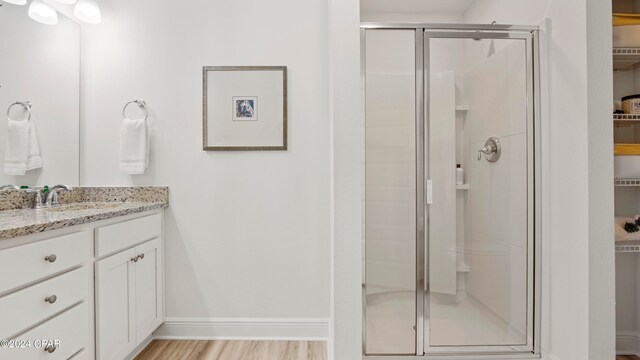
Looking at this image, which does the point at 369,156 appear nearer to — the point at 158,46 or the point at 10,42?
the point at 158,46

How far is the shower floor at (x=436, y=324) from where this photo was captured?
1938 mm

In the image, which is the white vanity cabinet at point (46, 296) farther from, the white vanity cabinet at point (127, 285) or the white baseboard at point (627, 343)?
the white baseboard at point (627, 343)

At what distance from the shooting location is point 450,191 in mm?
1966

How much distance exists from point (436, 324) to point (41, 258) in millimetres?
1893

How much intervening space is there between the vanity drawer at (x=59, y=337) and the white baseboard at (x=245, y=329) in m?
0.81

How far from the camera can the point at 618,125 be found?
2.04 m

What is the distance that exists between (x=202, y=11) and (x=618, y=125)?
8.81 ft

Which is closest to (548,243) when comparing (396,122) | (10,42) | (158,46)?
(396,122)

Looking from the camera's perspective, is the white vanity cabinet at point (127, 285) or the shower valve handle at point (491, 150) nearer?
the white vanity cabinet at point (127, 285)

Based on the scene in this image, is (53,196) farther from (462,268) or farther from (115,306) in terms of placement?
(462,268)

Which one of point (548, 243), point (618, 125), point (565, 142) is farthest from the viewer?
point (618, 125)

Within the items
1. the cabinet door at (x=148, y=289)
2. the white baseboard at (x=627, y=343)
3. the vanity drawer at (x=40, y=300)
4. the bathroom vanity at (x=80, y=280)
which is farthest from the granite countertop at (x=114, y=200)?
the white baseboard at (x=627, y=343)

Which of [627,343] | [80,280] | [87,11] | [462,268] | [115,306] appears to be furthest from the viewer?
[87,11]

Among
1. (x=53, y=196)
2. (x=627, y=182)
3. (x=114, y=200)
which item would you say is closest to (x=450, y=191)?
(x=627, y=182)
